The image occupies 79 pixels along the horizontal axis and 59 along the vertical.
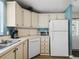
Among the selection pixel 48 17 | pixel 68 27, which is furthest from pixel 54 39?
pixel 48 17

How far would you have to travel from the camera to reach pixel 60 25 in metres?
5.69

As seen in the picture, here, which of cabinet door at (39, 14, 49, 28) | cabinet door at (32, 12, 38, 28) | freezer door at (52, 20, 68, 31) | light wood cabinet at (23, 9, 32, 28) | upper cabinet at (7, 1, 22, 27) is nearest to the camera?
upper cabinet at (7, 1, 22, 27)

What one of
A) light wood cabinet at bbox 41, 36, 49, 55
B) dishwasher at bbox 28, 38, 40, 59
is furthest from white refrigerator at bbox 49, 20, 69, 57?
dishwasher at bbox 28, 38, 40, 59

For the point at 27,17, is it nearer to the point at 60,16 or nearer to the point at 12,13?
the point at 12,13

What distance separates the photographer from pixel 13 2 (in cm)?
443

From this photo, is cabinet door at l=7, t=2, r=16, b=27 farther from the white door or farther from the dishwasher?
the white door

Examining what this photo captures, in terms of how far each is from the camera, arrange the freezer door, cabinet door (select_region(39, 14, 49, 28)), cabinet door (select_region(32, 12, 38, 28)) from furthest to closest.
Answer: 1. cabinet door (select_region(39, 14, 49, 28))
2. cabinet door (select_region(32, 12, 38, 28))
3. the freezer door

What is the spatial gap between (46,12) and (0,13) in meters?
3.37

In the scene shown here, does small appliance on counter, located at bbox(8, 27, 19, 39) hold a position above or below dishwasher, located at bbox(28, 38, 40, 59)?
above

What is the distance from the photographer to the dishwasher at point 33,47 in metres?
5.06

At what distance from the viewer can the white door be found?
5.67 m

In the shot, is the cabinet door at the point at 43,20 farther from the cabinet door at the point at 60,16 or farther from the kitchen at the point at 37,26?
the cabinet door at the point at 60,16


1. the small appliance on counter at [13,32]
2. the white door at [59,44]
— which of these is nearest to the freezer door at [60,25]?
the white door at [59,44]

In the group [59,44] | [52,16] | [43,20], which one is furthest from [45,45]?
[52,16]
